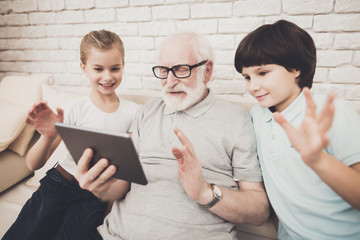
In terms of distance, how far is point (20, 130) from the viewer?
4.85 feet

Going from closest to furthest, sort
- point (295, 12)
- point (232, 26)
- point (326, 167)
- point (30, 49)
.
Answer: point (326, 167), point (295, 12), point (232, 26), point (30, 49)

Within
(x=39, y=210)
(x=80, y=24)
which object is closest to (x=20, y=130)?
(x=39, y=210)

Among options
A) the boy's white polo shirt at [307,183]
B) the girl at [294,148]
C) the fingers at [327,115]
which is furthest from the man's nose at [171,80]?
the fingers at [327,115]

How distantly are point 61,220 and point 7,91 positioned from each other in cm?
122

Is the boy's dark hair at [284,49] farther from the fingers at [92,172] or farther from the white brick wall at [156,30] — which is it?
the fingers at [92,172]

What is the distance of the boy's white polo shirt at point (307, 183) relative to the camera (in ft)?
2.40

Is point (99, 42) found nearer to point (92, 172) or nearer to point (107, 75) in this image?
point (107, 75)

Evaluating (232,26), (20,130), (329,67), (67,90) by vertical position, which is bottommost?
(20,130)

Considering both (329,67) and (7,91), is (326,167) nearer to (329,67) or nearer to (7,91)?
(329,67)

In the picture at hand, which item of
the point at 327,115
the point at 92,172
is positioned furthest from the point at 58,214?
the point at 327,115

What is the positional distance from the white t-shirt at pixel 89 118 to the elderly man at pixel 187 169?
0.47 feet

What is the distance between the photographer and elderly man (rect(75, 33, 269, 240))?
0.85 m

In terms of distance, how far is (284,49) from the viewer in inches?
34.4

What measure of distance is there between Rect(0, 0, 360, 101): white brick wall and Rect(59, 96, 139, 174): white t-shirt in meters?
0.57
